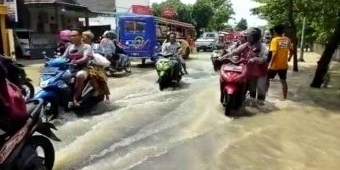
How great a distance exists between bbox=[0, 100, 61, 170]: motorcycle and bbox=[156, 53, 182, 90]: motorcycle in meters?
7.47

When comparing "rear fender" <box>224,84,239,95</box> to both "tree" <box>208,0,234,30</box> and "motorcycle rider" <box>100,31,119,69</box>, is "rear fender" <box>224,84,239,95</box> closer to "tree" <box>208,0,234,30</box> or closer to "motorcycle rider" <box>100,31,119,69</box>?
"motorcycle rider" <box>100,31,119,69</box>

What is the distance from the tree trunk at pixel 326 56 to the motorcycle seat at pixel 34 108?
966cm

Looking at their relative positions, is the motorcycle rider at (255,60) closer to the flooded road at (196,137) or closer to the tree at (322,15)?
the flooded road at (196,137)

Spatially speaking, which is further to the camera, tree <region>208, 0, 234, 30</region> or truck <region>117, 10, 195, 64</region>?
tree <region>208, 0, 234, 30</region>

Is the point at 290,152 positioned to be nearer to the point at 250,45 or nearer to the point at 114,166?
the point at 114,166

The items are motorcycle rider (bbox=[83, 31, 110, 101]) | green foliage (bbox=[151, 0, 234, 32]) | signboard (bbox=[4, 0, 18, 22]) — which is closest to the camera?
motorcycle rider (bbox=[83, 31, 110, 101])

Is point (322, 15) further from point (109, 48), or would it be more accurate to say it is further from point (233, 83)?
point (233, 83)

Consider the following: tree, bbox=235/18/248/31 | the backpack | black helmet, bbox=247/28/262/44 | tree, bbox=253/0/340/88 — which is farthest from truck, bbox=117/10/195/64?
tree, bbox=235/18/248/31

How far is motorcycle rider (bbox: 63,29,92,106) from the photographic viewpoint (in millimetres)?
9172

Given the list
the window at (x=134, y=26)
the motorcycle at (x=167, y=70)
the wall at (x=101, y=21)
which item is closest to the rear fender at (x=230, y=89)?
the motorcycle at (x=167, y=70)

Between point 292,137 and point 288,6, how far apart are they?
12605 millimetres

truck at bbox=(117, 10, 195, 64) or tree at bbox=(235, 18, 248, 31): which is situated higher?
truck at bbox=(117, 10, 195, 64)

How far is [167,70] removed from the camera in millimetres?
12961

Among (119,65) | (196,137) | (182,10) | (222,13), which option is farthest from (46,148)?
(222,13)
